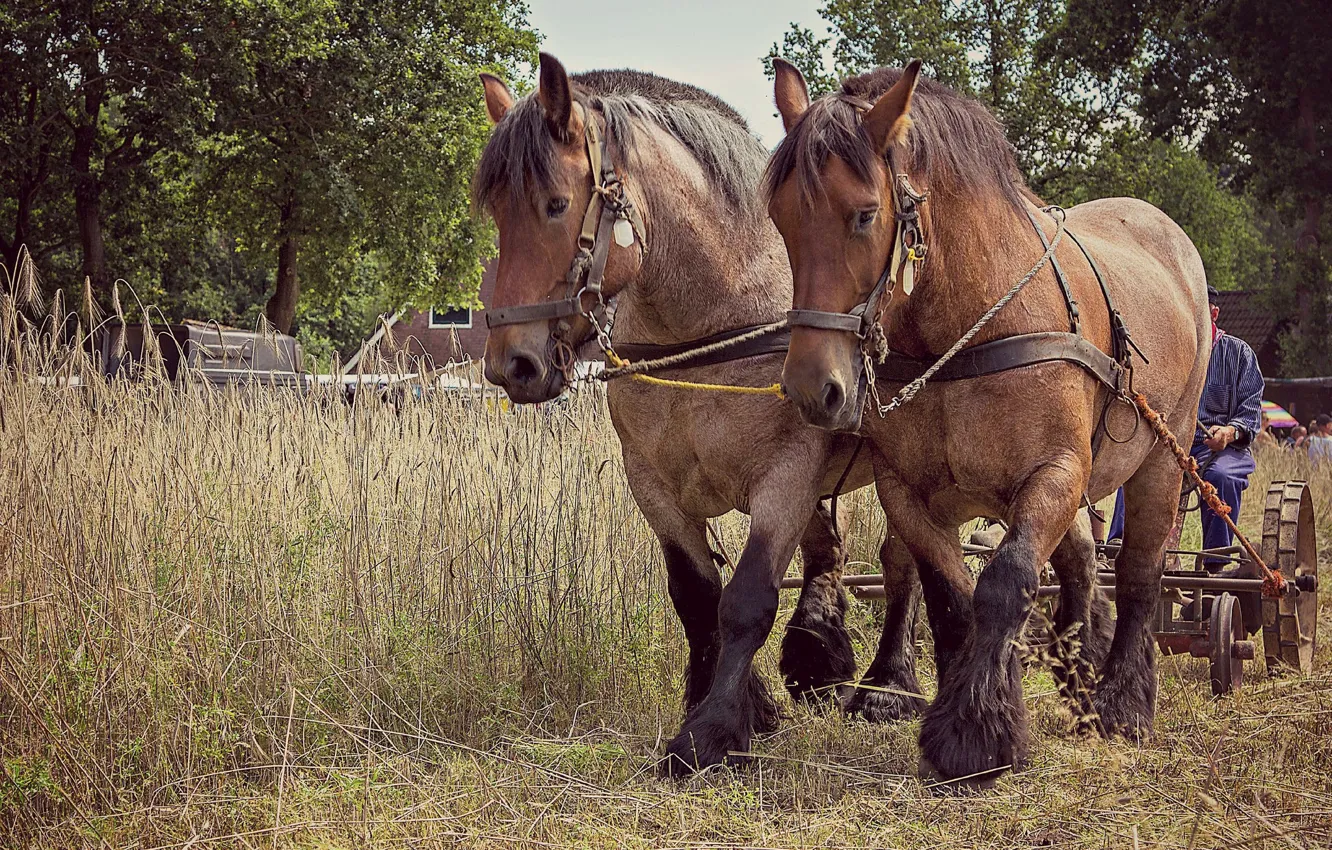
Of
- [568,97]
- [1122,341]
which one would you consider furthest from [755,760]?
[568,97]

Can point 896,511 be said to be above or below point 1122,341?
below

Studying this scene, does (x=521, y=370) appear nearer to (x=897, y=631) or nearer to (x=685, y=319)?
(x=685, y=319)

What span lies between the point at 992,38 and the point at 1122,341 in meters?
28.5

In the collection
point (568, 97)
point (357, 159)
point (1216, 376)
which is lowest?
point (1216, 376)

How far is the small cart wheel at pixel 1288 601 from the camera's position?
5496mm

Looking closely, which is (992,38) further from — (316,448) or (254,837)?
(254,837)

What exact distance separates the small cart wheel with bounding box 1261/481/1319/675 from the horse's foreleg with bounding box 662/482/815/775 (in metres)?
2.75

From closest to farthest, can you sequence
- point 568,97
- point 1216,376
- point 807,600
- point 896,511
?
point 568,97 < point 896,511 < point 807,600 < point 1216,376

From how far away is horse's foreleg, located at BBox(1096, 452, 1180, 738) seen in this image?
15.1ft

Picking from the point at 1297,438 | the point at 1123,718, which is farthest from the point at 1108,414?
the point at 1297,438

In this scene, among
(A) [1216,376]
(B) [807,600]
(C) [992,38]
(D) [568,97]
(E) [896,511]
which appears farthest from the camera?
(C) [992,38]

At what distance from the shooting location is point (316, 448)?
5.81 m

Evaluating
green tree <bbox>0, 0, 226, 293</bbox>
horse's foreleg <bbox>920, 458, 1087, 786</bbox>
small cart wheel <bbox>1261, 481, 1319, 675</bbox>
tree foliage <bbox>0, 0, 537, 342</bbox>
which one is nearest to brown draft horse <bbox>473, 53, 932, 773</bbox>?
horse's foreleg <bbox>920, 458, 1087, 786</bbox>

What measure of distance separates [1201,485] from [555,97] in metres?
2.90
